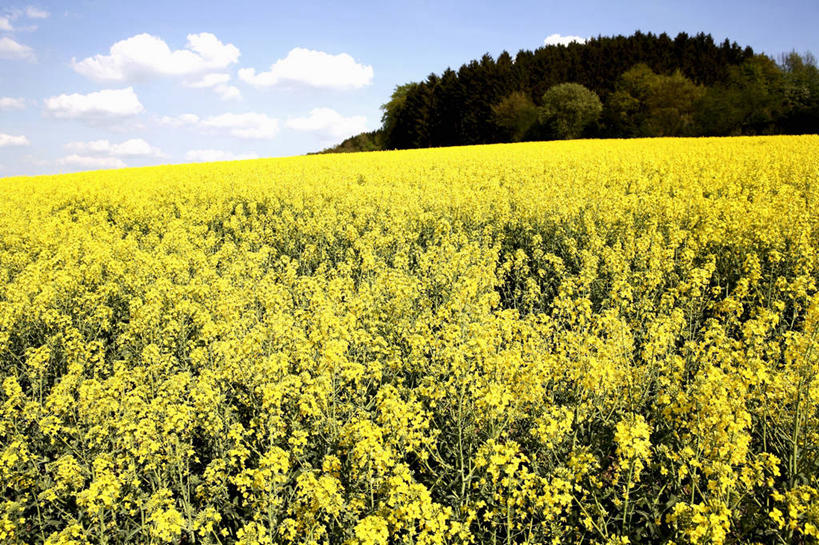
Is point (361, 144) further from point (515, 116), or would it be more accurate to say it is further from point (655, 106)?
point (655, 106)

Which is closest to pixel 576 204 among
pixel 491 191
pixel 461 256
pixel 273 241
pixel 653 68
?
pixel 491 191

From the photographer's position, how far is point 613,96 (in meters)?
54.6

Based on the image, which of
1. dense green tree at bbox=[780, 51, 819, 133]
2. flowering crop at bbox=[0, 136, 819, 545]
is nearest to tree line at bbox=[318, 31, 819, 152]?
dense green tree at bbox=[780, 51, 819, 133]

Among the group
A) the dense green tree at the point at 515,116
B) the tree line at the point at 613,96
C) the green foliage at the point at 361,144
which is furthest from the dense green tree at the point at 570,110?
the green foliage at the point at 361,144

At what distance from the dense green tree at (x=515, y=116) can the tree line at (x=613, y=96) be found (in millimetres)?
130

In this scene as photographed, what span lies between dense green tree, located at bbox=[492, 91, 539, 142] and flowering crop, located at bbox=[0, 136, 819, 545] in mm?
45638

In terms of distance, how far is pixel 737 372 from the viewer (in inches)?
190

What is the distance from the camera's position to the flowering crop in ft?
12.8

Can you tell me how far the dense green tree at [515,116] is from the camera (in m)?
59.2

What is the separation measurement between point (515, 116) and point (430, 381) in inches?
2393

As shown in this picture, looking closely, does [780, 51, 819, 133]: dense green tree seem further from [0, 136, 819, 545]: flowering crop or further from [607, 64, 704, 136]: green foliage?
[0, 136, 819, 545]: flowering crop

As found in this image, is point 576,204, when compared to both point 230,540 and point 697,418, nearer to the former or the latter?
point 697,418

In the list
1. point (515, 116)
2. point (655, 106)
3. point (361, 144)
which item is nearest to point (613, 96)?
point (655, 106)

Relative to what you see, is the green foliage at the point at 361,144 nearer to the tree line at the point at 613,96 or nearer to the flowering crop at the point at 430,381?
the tree line at the point at 613,96
